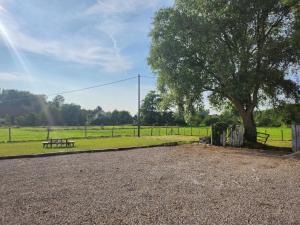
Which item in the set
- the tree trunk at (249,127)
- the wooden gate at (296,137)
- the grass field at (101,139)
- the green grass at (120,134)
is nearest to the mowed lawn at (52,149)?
the grass field at (101,139)

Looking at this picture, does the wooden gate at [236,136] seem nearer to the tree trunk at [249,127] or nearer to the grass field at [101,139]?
the tree trunk at [249,127]

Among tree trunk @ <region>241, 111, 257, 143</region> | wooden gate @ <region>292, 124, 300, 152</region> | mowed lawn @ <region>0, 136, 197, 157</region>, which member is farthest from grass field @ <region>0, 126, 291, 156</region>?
wooden gate @ <region>292, 124, 300, 152</region>

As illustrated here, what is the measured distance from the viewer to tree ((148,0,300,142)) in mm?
19359

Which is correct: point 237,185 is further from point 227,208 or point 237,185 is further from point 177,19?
point 177,19

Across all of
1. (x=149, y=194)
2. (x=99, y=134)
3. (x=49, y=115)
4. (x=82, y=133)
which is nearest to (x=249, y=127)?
(x=149, y=194)

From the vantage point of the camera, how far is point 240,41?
70.0ft

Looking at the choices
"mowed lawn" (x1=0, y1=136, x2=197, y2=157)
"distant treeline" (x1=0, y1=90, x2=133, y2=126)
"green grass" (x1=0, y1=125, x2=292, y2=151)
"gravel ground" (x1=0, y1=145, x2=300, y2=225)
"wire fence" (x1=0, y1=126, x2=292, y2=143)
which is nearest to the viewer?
"gravel ground" (x1=0, y1=145, x2=300, y2=225)

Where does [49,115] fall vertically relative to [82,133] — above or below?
above

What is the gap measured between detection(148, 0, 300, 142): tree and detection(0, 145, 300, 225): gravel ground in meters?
8.93

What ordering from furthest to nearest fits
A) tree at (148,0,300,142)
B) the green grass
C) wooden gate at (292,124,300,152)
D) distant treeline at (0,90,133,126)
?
distant treeline at (0,90,133,126) → the green grass → tree at (148,0,300,142) → wooden gate at (292,124,300,152)

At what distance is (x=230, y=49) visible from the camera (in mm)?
21281

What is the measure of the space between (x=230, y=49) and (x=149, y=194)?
1614cm

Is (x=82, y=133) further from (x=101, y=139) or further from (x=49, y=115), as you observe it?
(x=49, y=115)

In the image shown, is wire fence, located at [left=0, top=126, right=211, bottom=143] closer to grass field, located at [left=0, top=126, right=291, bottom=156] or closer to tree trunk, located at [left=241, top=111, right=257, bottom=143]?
grass field, located at [left=0, top=126, right=291, bottom=156]
